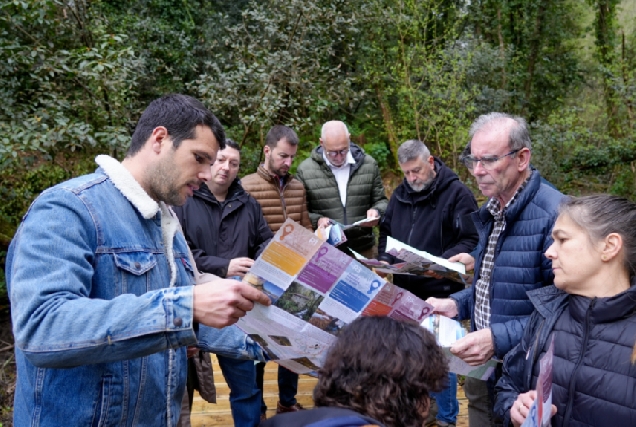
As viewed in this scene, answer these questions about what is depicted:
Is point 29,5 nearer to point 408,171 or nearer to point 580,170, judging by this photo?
point 408,171

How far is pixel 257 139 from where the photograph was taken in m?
10.3

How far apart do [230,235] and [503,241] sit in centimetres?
182

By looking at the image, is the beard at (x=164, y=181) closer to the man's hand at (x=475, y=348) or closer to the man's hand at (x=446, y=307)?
the man's hand at (x=475, y=348)

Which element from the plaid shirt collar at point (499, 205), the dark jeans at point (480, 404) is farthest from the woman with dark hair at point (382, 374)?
the dark jeans at point (480, 404)

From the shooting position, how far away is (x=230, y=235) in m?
3.74

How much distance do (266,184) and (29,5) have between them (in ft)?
9.99

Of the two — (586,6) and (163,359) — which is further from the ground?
(586,6)

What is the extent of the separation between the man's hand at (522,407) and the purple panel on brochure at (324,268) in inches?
29.2

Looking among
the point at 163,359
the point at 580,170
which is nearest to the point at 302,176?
the point at 163,359

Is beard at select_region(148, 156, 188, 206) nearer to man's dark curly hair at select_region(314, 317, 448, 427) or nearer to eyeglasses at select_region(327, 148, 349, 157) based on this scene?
man's dark curly hair at select_region(314, 317, 448, 427)

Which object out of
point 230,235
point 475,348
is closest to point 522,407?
point 475,348

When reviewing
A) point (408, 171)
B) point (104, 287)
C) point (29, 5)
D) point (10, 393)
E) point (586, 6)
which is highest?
point (586, 6)

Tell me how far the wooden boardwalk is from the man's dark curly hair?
2909 millimetres

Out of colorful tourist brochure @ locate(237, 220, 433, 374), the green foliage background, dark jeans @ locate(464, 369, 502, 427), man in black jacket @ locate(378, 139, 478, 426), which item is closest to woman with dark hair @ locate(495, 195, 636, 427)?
Answer: colorful tourist brochure @ locate(237, 220, 433, 374)
